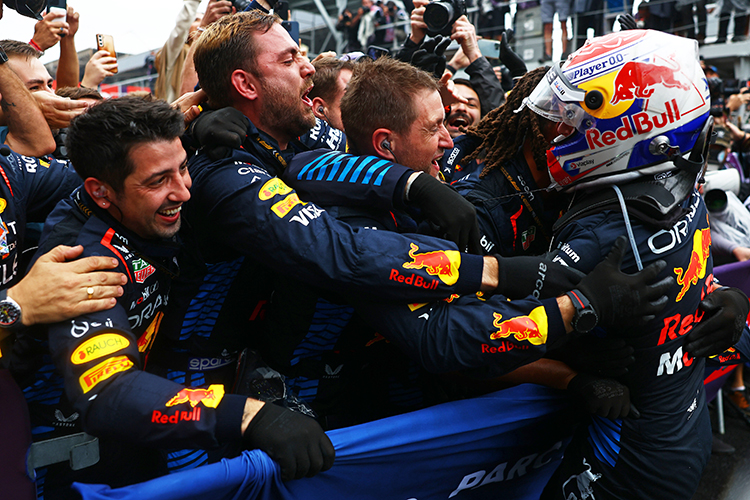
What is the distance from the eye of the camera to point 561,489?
2.23 meters

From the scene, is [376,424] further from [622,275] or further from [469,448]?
[622,275]

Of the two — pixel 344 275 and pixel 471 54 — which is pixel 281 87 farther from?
pixel 471 54

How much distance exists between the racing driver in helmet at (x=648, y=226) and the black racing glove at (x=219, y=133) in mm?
1263

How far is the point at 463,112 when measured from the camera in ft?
15.7

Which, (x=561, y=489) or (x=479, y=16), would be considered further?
(x=479, y=16)

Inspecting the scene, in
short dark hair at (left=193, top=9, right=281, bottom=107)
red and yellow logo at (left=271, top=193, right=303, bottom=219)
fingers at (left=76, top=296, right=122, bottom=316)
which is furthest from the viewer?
short dark hair at (left=193, top=9, right=281, bottom=107)

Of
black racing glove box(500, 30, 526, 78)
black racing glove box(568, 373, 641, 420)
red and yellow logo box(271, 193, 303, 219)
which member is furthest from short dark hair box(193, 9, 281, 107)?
black racing glove box(500, 30, 526, 78)

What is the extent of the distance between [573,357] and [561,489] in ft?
1.72

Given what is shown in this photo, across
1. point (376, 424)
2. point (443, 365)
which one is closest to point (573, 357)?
point (443, 365)

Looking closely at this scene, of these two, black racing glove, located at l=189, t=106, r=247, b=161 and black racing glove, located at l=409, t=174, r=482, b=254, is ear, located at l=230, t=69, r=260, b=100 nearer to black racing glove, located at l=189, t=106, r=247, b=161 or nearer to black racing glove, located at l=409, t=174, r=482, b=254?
black racing glove, located at l=189, t=106, r=247, b=161

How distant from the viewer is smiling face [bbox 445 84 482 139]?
15.7 ft

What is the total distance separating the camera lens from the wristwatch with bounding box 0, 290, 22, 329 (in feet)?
11.9

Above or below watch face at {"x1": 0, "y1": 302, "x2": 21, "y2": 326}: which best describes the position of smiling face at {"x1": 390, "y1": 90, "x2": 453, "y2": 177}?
above

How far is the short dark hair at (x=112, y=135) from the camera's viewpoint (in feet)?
6.43
